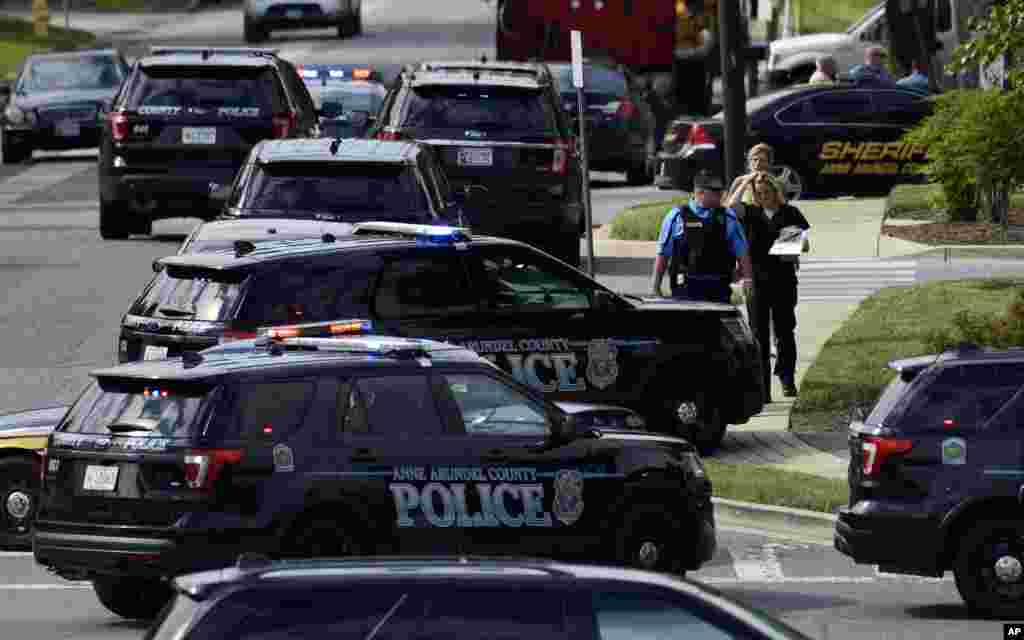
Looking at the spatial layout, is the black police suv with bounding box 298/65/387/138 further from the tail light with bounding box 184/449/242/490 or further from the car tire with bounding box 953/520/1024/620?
the tail light with bounding box 184/449/242/490

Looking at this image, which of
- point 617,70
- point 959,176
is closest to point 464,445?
point 959,176

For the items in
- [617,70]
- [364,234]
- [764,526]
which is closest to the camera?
[764,526]

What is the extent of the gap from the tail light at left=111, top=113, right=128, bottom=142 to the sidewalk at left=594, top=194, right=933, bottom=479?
5.04m

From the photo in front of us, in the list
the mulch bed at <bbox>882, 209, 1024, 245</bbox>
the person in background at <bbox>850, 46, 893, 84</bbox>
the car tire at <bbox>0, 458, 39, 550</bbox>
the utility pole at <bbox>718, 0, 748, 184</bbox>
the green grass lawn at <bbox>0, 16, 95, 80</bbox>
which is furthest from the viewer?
the green grass lawn at <bbox>0, 16, 95, 80</bbox>

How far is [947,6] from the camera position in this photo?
5003 centimetres

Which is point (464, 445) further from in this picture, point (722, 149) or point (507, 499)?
point (722, 149)

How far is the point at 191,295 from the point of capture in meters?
16.0

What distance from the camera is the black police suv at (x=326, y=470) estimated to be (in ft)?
39.0

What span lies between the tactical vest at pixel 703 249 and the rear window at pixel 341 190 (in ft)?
7.37

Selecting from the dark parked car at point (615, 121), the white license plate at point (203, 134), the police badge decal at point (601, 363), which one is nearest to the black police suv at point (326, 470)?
the police badge decal at point (601, 363)

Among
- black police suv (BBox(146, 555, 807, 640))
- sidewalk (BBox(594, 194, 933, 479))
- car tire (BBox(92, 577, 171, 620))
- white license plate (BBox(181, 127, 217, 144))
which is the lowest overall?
sidewalk (BBox(594, 194, 933, 479))

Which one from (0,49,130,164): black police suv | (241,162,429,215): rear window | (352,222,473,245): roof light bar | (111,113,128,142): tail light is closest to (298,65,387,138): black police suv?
(0,49,130,164): black police suv

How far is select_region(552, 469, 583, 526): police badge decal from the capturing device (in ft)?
41.2

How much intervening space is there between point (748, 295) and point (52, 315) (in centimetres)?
742
